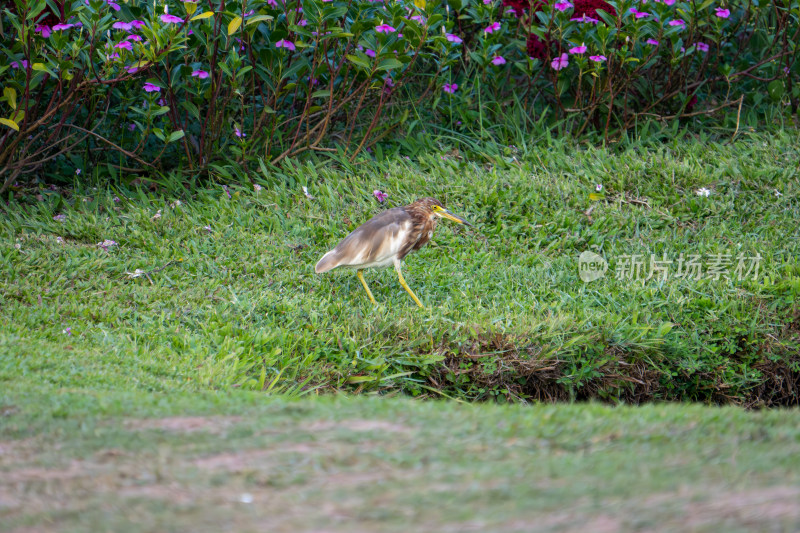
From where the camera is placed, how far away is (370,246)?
4781 mm

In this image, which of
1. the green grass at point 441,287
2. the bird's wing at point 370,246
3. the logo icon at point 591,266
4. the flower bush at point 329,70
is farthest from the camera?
the flower bush at point 329,70

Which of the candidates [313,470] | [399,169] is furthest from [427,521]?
[399,169]

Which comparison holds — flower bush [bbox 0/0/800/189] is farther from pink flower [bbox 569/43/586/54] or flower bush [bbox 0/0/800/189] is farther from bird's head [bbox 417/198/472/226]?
bird's head [bbox 417/198/472/226]

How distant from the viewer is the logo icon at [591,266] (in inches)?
213

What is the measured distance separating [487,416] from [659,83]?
5712mm

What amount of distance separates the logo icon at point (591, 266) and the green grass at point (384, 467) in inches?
91.7

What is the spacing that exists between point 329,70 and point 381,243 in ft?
7.53

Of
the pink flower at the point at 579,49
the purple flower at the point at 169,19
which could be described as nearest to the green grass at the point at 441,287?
the pink flower at the point at 579,49

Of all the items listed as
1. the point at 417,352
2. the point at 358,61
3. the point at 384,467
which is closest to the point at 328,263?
the point at 417,352

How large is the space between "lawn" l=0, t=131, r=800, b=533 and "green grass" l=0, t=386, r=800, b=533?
11mm

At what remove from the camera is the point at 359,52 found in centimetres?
643

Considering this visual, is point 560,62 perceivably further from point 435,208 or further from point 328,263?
point 328,263

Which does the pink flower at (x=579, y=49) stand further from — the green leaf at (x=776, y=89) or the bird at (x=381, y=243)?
the bird at (x=381, y=243)

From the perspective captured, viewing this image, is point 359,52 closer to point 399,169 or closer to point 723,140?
point 399,169
